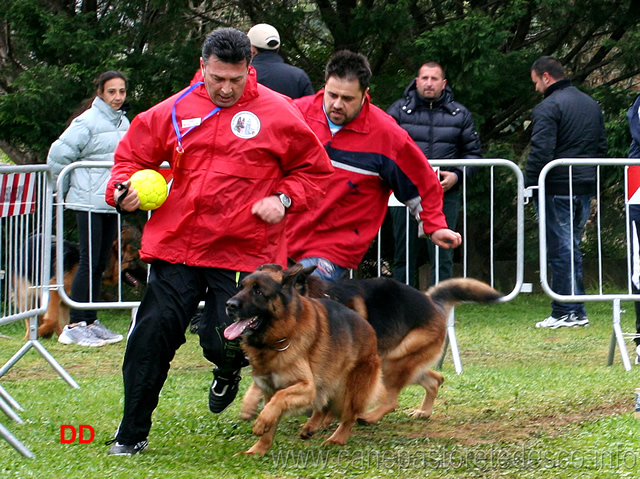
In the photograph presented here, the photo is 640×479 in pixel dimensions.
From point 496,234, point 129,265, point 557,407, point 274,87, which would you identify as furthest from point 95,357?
point 496,234

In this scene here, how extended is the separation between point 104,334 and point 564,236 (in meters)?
4.50

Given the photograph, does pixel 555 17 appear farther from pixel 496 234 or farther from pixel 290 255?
pixel 290 255

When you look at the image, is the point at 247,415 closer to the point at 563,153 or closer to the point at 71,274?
the point at 71,274

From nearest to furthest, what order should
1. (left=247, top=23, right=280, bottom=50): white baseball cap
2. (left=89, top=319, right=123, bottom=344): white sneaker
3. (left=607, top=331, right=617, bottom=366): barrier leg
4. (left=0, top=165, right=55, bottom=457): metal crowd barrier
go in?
1. (left=0, top=165, right=55, bottom=457): metal crowd barrier
2. (left=607, top=331, right=617, bottom=366): barrier leg
3. (left=247, top=23, right=280, bottom=50): white baseball cap
4. (left=89, top=319, right=123, bottom=344): white sneaker

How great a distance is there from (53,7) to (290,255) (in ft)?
18.8

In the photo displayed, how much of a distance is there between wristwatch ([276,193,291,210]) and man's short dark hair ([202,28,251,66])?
697 mm

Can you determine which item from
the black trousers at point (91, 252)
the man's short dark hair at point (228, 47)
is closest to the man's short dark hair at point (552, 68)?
the black trousers at point (91, 252)

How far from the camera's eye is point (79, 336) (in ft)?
29.0

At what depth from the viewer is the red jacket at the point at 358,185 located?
6000mm

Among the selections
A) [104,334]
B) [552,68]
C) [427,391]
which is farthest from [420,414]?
[552,68]

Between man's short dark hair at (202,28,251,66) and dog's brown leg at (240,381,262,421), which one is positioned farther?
dog's brown leg at (240,381,262,421)

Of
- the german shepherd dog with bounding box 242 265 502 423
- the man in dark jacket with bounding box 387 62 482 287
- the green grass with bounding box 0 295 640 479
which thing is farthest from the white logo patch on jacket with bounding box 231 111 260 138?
the man in dark jacket with bounding box 387 62 482 287

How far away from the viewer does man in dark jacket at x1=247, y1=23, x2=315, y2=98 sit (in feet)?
26.6

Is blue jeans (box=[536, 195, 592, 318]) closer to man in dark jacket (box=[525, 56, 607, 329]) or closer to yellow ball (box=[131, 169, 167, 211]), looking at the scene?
man in dark jacket (box=[525, 56, 607, 329])
